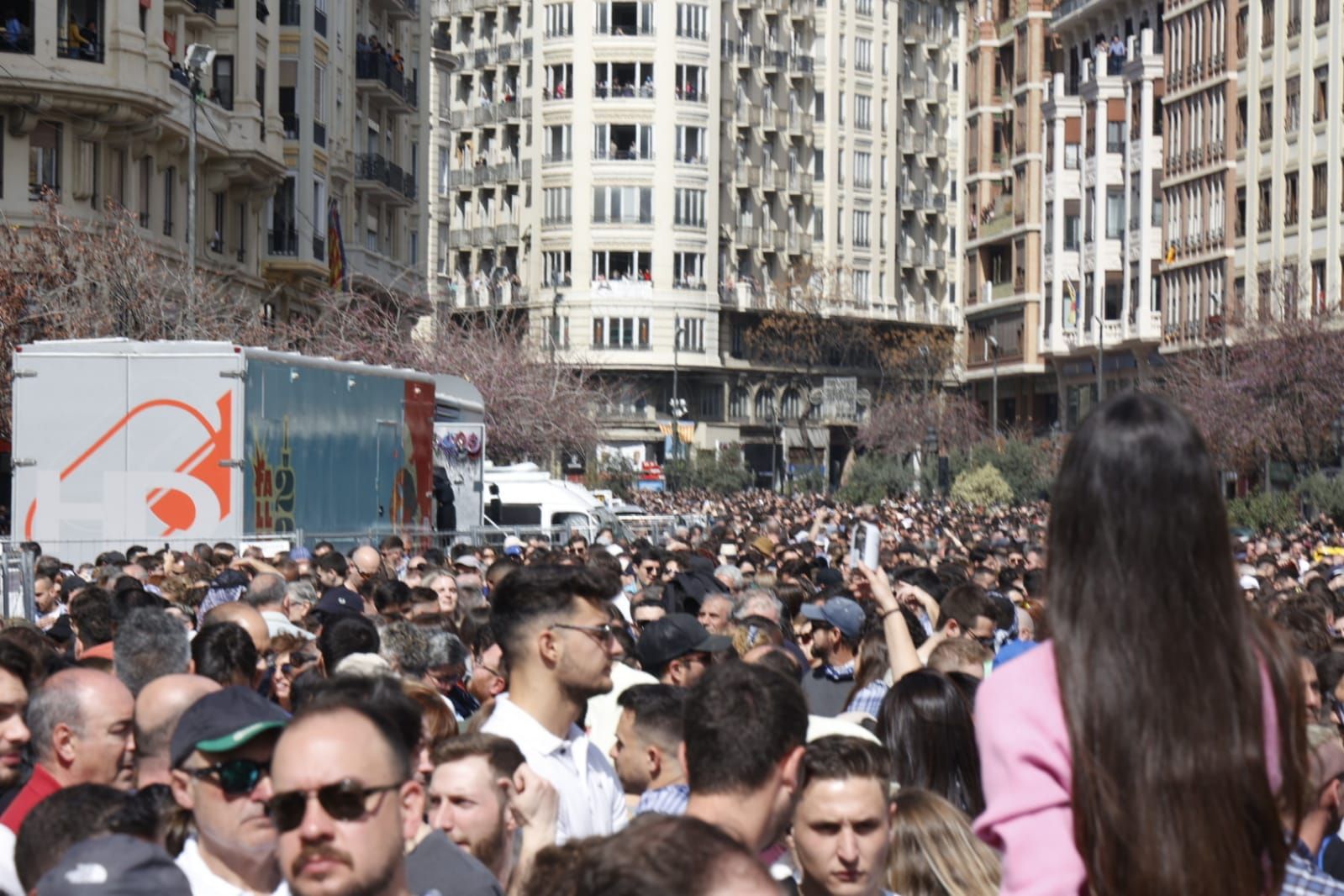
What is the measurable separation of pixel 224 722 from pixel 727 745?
→ 1.12m

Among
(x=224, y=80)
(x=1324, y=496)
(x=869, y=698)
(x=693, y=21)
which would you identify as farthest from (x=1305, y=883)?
(x=693, y=21)

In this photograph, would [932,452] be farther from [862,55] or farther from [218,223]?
[862,55]

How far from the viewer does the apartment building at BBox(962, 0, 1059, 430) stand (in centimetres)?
9419

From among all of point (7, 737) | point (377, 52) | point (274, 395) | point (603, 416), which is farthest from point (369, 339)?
point (7, 737)

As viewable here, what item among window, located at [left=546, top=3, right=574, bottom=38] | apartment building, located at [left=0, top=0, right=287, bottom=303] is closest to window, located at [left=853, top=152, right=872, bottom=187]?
window, located at [left=546, top=3, right=574, bottom=38]

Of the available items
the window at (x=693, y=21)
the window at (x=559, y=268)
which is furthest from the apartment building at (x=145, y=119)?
the window at (x=559, y=268)

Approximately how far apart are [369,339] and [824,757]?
54900mm

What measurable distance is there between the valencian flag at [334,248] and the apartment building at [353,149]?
0.33 feet

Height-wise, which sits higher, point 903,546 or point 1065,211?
point 1065,211

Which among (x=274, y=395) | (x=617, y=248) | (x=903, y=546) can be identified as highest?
(x=617, y=248)

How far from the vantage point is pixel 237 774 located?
5035 millimetres

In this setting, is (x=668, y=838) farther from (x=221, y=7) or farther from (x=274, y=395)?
(x=221, y=7)

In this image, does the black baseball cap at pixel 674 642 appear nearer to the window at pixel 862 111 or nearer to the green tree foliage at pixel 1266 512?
the green tree foliage at pixel 1266 512

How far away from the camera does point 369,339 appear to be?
59750 millimetres
